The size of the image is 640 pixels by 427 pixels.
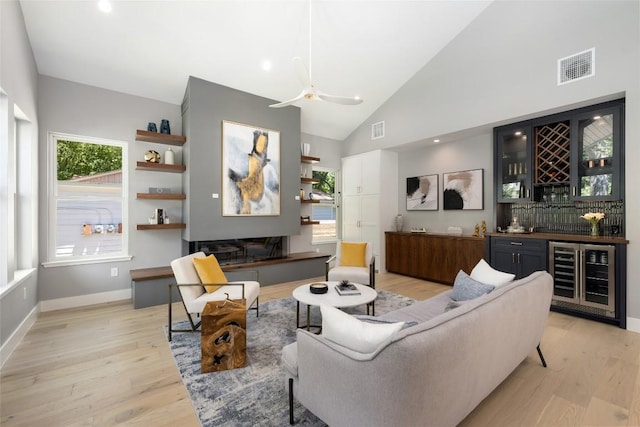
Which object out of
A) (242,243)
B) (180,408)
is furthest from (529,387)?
(242,243)

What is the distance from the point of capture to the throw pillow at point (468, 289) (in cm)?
247

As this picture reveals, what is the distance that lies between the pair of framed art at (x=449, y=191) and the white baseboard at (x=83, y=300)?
5317mm

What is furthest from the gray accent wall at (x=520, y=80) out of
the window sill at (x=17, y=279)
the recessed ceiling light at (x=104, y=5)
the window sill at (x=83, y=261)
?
the window sill at (x=17, y=279)

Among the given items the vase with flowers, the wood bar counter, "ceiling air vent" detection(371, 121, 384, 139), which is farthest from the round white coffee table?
"ceiling air vent" detection(371, 121, 384, 139)

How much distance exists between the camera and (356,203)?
642 cm

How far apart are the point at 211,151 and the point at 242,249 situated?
1737 mm

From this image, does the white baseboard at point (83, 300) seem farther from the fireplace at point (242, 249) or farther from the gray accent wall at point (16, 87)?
the fireplace at point (242, 249)

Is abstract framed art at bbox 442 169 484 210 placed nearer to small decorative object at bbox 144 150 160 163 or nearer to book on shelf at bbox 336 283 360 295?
book on shelf at bbox 336 283 360 295

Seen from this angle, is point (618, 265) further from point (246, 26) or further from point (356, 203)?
point (246, 26)

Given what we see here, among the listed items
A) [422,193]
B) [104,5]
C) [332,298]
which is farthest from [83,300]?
[422,193]

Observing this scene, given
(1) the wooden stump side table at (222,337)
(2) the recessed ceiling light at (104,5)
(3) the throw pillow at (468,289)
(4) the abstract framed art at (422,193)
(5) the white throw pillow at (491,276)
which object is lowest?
(1) the wooden stump side table at (222,337)

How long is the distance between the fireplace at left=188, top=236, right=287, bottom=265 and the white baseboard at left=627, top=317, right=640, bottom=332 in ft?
15.5

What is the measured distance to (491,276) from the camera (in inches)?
102

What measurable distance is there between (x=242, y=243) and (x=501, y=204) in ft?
14.3
